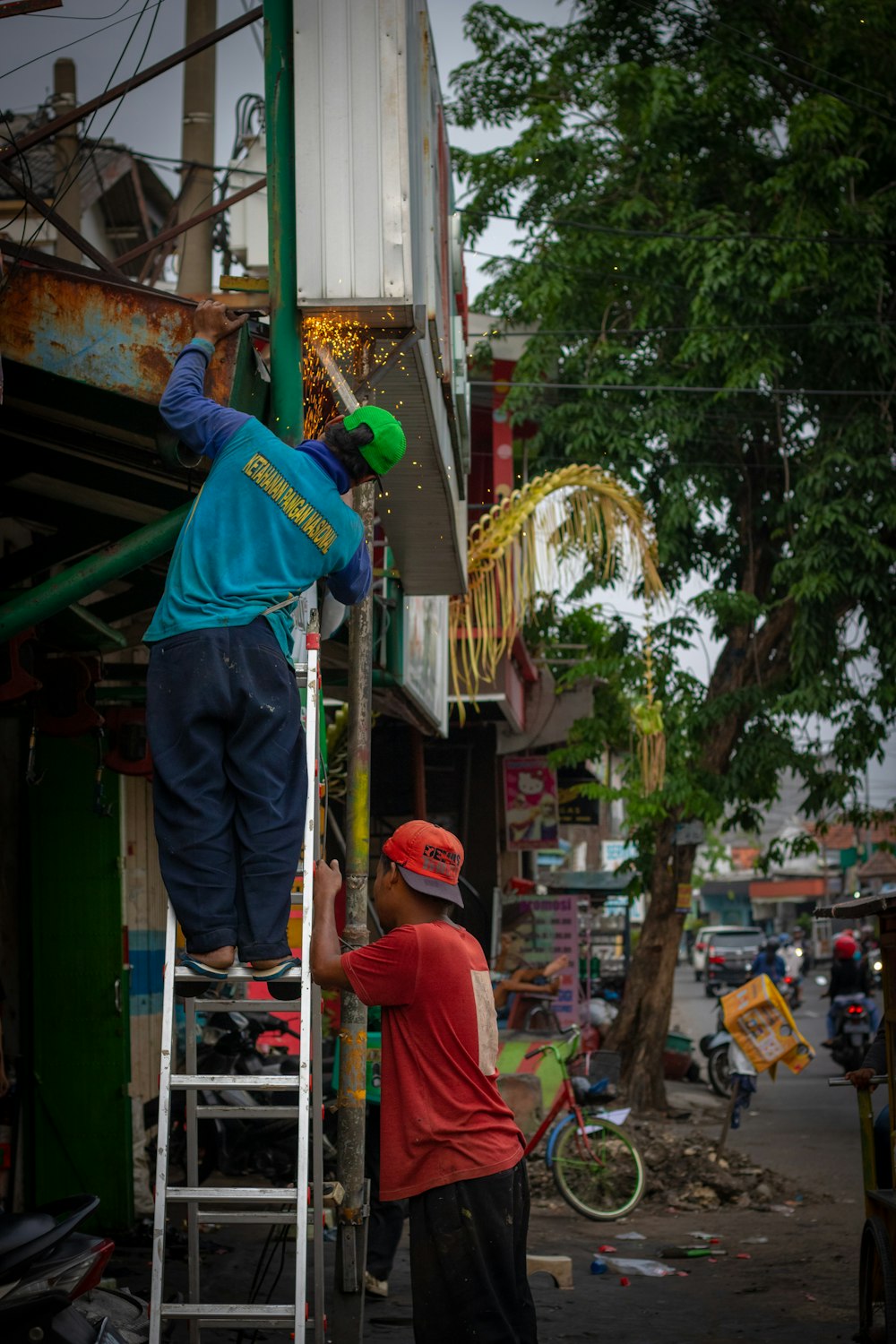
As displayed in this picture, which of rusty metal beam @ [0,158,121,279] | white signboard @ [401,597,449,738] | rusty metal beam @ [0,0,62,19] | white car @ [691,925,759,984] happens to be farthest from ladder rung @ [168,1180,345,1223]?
white car @ [691,925,759,984]

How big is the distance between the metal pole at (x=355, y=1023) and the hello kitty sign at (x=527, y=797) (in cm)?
991

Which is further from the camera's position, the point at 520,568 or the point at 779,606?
the point at 779,606

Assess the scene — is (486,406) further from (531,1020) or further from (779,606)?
(531,1020)

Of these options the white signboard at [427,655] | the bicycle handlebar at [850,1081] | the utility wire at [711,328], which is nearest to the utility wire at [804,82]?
the utility wire at [711,328]

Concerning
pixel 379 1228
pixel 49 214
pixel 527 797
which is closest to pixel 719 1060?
pixel 527 797

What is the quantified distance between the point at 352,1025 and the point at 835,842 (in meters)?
63.2

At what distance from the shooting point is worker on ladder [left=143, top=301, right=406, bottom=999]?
378cm

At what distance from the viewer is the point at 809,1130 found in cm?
1494

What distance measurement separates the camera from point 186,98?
1184 cm

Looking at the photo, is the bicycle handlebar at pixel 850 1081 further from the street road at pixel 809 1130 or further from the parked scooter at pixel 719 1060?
the parked scooter at pixel 719 1060

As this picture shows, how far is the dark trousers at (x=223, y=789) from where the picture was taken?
3.77 meters

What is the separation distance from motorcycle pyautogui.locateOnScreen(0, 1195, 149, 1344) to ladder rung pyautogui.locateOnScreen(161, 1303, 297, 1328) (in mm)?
765

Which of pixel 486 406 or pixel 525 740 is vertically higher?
pixel 486 406

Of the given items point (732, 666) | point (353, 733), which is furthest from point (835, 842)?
point (353, 733)
